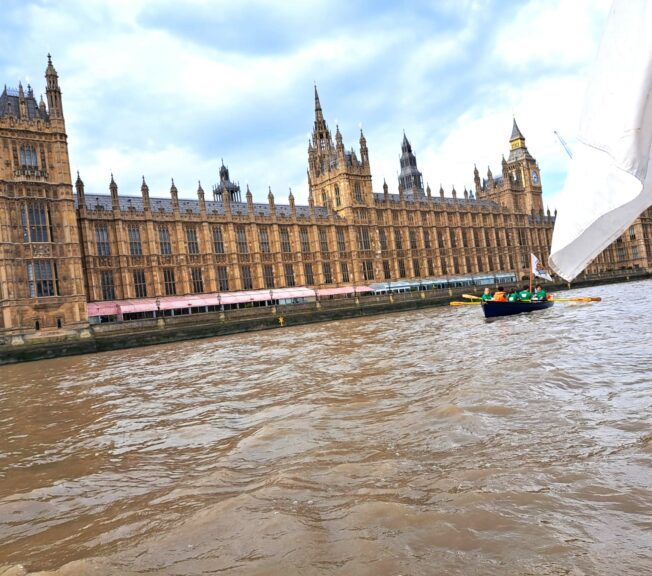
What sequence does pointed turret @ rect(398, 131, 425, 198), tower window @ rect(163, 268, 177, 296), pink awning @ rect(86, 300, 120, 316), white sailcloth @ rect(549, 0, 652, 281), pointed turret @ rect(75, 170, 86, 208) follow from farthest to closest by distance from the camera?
pointed turret @ rect(398, 131, 425, 198)
tower window @ rect(163, 268, 177, 296)
pointed turret @ rect(75, 170, 86, 208)
pink awning @ rect(86, 300, 120, 316)
white sailcloth @ rect(549, 0, 652, 281)

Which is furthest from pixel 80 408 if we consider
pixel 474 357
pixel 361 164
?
pixel 361 164

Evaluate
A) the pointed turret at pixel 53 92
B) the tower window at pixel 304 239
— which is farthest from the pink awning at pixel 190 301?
the pointed turret at pixel 53 92

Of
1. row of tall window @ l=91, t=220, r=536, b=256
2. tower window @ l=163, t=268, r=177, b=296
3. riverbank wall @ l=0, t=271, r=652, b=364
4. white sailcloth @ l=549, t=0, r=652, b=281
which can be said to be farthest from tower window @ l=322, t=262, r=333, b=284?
white sailcloth @ l=549, t=0, r=652, b=281

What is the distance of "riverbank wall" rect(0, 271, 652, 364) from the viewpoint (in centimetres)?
3500

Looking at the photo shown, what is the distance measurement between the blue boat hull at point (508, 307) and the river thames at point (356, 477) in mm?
18157

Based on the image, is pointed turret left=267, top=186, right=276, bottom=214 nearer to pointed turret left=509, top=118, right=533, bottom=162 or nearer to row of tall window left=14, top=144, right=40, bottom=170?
row of tall window left=14, top=144, right=40, bottom=170

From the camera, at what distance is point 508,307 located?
3206 centimetres

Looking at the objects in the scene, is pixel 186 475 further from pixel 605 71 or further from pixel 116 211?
pixel 116 211

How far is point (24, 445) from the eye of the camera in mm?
9328

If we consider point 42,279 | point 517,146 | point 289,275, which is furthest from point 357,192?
point 517,146

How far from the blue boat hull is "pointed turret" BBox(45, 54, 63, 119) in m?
39.0

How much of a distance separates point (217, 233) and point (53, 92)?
20131 millimetres

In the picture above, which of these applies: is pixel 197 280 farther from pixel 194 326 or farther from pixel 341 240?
pixel 341 240

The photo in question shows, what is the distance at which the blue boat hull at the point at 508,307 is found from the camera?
31.0m
